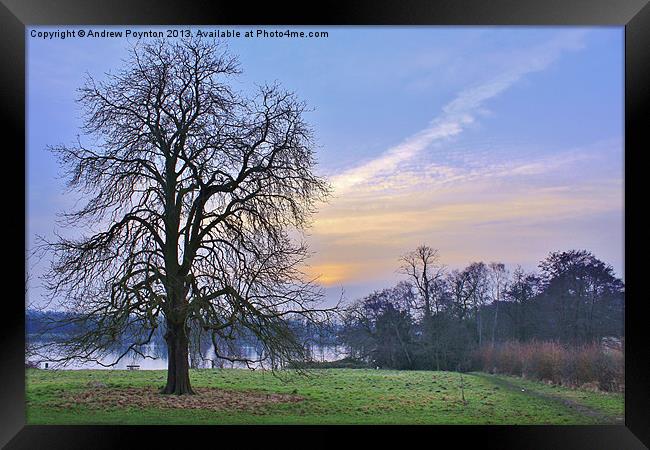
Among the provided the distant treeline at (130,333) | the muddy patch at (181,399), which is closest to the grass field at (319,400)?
the muddy patch at (181,399)

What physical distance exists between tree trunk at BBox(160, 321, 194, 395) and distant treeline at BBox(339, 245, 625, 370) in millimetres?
1939

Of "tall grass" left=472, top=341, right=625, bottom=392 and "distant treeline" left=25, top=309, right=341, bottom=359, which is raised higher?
"distant treeline" left=25, top=309, right=341, bottom=359

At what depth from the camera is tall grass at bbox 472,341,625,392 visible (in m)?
6.52

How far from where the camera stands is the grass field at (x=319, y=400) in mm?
6348

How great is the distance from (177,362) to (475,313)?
3.64 metres

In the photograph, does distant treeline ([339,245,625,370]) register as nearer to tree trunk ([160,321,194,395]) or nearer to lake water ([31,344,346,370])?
lake water ([31,344,346,370])

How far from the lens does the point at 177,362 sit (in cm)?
663

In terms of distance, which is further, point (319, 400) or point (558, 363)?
point (558, 363)

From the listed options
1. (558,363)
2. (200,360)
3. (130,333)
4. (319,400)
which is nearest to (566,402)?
(558,363)

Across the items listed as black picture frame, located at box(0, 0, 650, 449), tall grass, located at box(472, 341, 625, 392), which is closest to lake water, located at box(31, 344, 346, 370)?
black picture frame, located at box(0, 0, 650, 449)
